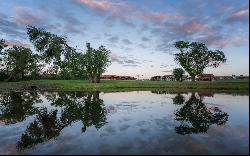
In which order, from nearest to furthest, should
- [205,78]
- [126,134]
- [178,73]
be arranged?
[126,134] < [178,73] < [205,78]

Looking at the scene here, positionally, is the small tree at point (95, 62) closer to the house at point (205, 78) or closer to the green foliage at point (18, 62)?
the green foliage at point (18, 62)

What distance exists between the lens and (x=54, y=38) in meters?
108

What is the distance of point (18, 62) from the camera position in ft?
341

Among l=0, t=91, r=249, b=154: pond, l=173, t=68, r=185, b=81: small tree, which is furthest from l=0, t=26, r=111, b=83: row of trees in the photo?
l=0, t=91, r=249, b=154: pond

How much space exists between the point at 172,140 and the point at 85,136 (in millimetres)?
5135

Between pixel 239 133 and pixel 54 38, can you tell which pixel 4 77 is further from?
pixel 239 133

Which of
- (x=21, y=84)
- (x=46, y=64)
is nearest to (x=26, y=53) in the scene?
(x=46, y=64)

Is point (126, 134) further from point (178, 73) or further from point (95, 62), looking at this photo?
point (178, 73)

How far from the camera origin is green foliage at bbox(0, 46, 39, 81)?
10472 cm

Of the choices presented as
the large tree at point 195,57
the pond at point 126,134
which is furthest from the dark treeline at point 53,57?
the pond at point 126,134

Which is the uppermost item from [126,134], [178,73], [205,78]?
[178,73]

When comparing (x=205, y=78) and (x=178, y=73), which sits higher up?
(x=178, y=73)

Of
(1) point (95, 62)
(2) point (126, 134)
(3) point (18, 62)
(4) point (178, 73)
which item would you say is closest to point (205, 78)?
(4) point (178, 73)

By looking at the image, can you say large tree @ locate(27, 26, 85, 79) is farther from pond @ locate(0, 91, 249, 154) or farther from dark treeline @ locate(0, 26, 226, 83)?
pond @ locate(0, 91, 249, 154)
